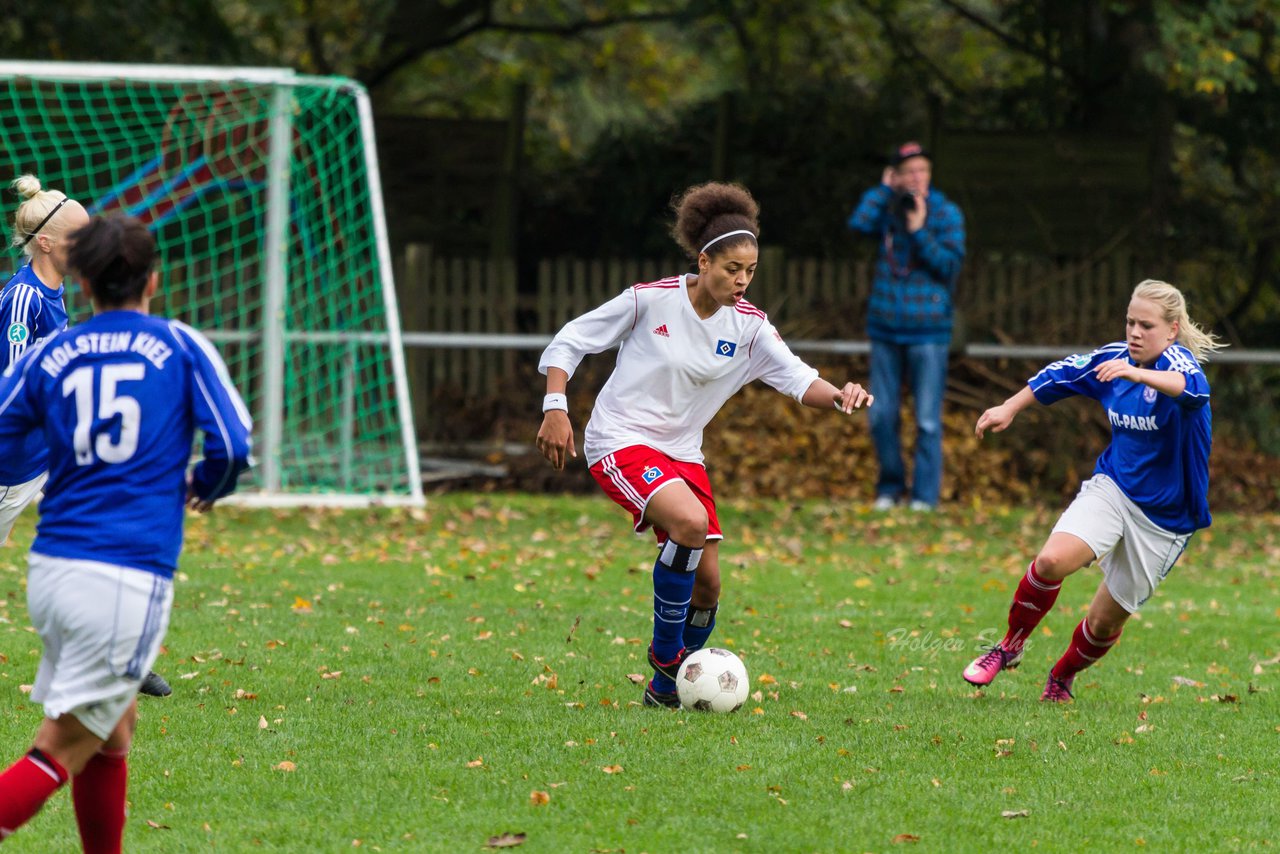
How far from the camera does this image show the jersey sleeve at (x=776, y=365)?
6.17m

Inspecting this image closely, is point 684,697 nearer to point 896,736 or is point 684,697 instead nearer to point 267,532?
point 896,736

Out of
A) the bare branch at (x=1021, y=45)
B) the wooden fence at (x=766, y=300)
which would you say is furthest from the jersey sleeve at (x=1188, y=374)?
the bare branch at (x=1021, y=45)

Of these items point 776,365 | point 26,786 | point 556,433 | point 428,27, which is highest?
point 428,27

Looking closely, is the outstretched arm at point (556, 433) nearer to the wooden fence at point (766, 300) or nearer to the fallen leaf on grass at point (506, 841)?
the fallen leaf on grass at point (506, 841)

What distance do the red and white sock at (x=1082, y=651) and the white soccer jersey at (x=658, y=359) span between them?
5.52 feet

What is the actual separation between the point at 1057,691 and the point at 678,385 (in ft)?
6.50

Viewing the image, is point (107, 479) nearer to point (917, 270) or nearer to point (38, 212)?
point (38, 212)

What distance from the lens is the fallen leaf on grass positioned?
429cm

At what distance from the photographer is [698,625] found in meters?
6.21

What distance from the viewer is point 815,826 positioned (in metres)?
4.54

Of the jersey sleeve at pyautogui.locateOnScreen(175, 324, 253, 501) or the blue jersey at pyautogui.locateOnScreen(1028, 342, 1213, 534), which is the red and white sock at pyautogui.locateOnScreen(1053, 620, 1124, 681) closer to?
→ the blue jersey at pyautogui.locateOnScreen(1028, 342, 1213, 534)

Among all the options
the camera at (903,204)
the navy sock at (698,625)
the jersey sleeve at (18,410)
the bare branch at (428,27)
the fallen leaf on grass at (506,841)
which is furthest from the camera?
the bare branch at (428,27)

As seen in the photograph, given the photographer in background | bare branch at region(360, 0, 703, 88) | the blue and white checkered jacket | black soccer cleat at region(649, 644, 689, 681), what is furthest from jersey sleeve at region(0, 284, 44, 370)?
bare branch at region(360, 0, 703, 88)

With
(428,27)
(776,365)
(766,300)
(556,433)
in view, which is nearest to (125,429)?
(556,433)
